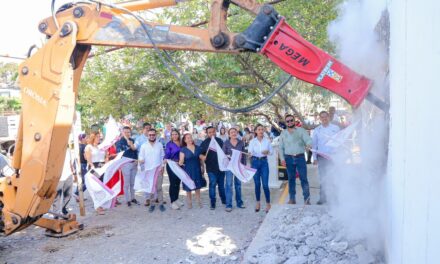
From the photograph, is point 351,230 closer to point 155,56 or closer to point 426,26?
point 426,26

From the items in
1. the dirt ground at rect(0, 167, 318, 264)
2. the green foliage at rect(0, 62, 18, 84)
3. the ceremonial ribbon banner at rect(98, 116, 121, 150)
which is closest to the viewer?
the dirt ground at rect(0, 167, 318, 264)

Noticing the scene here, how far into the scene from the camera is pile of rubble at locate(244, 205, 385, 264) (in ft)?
14.0

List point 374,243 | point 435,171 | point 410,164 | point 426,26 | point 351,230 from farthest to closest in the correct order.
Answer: point 351,230 → point 374,243 → point 410,164 → point 426,26 → point 435,171

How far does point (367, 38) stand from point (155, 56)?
5377 mm

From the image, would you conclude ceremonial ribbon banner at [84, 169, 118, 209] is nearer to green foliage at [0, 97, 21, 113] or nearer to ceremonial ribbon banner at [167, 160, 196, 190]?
ceremonial ribbon banner at [167, 160, 196, 190]

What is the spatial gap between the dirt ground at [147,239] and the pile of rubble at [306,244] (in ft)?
1.99

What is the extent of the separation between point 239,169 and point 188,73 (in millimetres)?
2829

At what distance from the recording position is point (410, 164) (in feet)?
8.16

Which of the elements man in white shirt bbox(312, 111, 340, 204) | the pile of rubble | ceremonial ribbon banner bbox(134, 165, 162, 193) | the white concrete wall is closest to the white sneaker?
ceremonial ribbon banner bbox(134, 165, 162, 193)

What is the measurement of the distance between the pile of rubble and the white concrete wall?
39.4 inches

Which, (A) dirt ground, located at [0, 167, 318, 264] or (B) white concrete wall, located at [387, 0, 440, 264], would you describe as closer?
(B) white concrete wall, located at [387, 0, 440, 264]

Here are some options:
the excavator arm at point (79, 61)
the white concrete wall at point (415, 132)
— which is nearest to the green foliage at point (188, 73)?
the excavator arm at point (79, 61)

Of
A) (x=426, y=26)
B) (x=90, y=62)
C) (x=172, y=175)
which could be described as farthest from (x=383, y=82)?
(x=90, y=62)

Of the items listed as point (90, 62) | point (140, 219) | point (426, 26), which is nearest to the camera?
point (426, 26)
